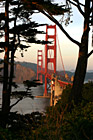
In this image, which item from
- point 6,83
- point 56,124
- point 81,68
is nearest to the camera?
point 56,124

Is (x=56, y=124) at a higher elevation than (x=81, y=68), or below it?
below

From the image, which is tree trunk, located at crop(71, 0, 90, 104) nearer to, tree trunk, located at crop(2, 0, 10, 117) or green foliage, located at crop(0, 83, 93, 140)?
green foliage, located at crop(0, 83, 93, 140)

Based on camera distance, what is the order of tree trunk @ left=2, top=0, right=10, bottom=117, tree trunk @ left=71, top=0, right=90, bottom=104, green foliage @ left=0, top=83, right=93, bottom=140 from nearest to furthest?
green foliage @ left=0, top=83, right=93, bottom=140
tree trunk @ left=2, top=0, right=10, bottom=117
tree trunk @ left=71, top=0, right=90, bottom=104

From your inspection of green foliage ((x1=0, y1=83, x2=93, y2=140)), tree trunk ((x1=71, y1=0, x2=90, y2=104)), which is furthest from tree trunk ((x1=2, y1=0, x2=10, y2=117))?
tree trunk ((x1=71, y1=0, x2=90, y2=104))

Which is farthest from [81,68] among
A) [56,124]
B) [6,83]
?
[56,124]

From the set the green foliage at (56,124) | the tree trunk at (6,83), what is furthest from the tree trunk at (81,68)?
the tree trunk at (6,83)

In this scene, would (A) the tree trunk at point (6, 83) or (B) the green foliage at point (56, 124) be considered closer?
(B) the green foliage at point (56, 124)

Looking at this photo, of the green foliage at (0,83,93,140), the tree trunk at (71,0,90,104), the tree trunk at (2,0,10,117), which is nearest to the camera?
the green foliage at (0,83,93,140)

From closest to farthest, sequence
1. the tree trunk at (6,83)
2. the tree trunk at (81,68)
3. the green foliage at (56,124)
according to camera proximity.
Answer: the green foliage at (56,124) → the tree trunk at (6,83) → the tree trunk at (81,68)

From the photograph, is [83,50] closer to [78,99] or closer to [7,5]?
[78,99]

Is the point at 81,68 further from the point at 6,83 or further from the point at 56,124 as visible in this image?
the point at 56,124

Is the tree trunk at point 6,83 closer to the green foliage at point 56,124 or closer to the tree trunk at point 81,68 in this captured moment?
the green foliage at point 56,124
